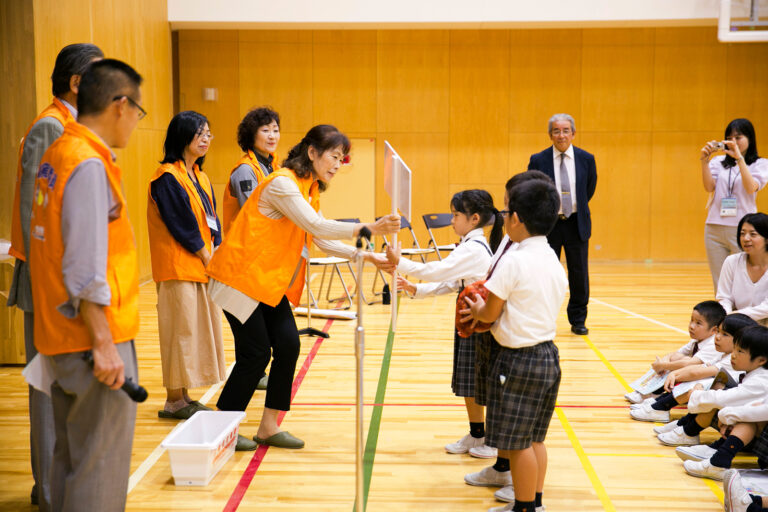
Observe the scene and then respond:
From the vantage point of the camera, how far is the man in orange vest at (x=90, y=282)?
6.20 feet

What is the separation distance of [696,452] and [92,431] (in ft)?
8.53

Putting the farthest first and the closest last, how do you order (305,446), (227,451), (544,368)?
(305,446)
(227,451)
(544,368)

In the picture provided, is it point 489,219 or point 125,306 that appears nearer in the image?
point 125,306

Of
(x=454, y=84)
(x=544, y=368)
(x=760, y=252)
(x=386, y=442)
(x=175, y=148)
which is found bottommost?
(x=386, y=442)

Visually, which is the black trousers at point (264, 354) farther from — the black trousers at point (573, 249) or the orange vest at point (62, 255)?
the black trousers at point (573, 249)

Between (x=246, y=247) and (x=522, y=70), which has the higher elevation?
(x=522, y=70)

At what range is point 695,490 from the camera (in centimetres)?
304

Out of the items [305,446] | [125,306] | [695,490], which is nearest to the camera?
[125,306]

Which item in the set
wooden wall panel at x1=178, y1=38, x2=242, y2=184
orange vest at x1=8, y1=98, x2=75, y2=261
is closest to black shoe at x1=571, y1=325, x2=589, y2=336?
orange vest at x1=8, y1=98, x2=75, y2=261

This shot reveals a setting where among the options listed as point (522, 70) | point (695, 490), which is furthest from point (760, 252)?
point (522, 70)

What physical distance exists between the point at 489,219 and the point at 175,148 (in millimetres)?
1682

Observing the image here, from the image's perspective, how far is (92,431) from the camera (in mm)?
1993

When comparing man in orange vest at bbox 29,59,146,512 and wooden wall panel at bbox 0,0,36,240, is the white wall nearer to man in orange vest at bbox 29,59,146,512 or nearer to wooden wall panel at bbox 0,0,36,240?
wooden wall panel at bbox 0,0,36,240

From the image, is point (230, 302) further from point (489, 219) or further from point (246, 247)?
point (489, 219)
